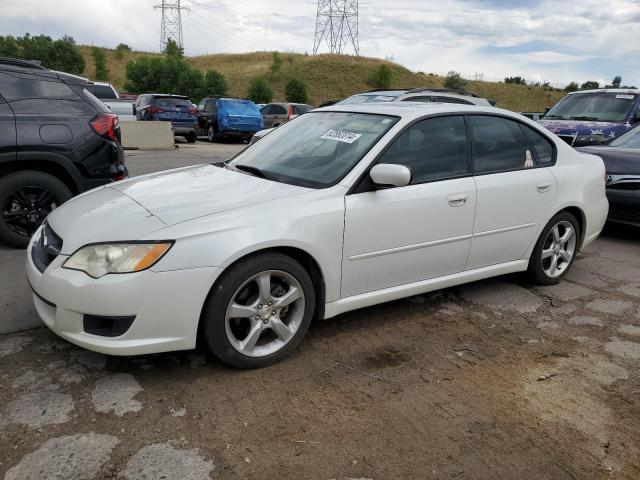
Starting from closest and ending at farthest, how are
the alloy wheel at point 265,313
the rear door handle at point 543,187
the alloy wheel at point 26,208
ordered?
the alloy wheel at point 265,313
the rear door handle at point 543,187
the alloy wheel at point 26,208

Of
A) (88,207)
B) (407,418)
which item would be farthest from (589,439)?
(88,207)

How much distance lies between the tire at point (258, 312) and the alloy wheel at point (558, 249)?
2.47 m

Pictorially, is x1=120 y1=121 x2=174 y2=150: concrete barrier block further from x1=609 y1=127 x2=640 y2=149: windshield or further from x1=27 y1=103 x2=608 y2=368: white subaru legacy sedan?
x1=609 y1=127 x2=640 y2=149: windshield

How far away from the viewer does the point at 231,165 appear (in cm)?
411

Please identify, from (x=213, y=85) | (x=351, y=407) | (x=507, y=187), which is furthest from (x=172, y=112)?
(x=213, y=85)

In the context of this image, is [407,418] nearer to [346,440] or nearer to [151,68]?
[346,440]

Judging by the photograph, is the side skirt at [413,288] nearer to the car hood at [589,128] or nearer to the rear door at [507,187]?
the rear door at [507,187]

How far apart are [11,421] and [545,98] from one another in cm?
8268

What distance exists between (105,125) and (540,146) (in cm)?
413

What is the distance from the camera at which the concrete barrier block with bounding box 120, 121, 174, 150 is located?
593 inches

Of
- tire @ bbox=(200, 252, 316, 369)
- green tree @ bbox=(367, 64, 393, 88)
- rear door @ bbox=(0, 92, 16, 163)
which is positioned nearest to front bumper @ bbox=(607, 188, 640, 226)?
tire @ bbox=(200, 252, 316, 369)

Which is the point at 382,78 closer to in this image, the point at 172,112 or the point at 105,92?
the point at 172,112

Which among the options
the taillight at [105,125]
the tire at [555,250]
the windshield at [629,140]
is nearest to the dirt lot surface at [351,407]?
the tire at [555,250]

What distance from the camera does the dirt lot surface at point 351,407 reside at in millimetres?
2359
